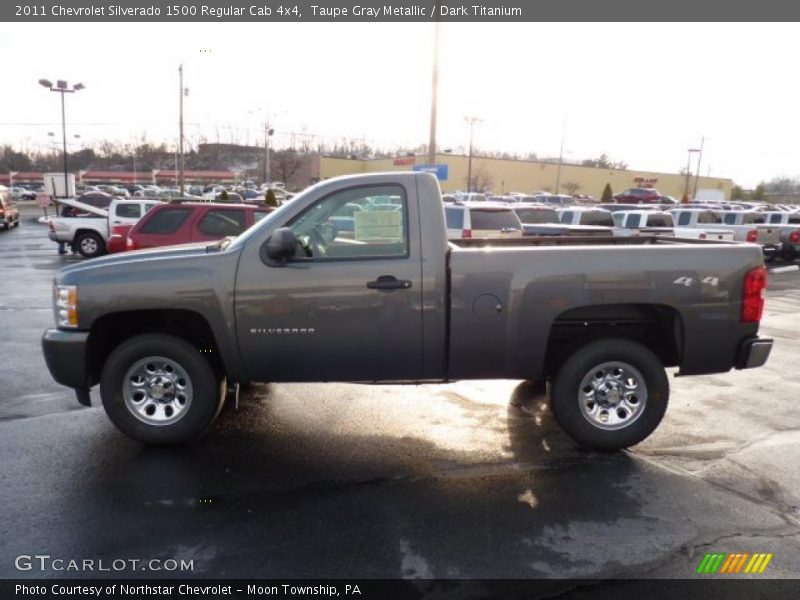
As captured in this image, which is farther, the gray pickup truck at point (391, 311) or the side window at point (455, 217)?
the side window at point (455, 217)

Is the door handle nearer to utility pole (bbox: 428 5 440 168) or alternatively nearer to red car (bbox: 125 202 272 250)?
red car (bbox: 125 202 272 250)

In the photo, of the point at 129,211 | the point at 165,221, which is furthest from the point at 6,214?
the point at 165,221

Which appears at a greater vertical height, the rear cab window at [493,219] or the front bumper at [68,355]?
the rear cab window at [493,219]

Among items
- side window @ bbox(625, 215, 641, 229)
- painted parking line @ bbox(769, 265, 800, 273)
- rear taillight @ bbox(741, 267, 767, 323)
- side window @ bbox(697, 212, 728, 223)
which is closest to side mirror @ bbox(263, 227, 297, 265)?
rear taillight @ bbox(741, 267, 767, 323)

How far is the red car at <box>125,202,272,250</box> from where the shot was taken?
10.8m

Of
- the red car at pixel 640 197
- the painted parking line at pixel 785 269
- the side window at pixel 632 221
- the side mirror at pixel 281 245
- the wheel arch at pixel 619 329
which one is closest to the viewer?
the side mirror at pixel 281 245

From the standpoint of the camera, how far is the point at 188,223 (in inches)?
429

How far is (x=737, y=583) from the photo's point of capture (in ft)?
10.4

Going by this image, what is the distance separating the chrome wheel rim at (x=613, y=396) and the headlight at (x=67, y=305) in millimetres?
3901

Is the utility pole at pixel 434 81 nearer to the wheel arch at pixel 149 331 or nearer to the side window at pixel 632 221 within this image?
the side window at pixel 632 221

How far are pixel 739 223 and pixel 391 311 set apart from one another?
20.7m

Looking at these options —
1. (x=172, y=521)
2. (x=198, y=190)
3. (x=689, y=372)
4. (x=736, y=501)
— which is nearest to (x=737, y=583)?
(x=736, y=501)

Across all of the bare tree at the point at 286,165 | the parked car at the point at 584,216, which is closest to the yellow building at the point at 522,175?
the bare tree at the point at 286,165

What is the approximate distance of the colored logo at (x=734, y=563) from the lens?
10.8 feet
